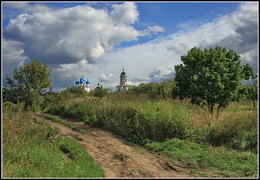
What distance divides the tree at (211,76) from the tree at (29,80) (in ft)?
55.0

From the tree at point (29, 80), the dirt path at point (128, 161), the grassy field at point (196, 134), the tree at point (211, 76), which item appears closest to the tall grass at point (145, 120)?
the grassy field at point (196, 134)

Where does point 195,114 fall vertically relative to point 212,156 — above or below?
above

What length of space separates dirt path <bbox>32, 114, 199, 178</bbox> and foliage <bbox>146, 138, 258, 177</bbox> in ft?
1.64

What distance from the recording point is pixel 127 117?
12.8 meters

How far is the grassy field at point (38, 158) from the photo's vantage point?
18.2 feet

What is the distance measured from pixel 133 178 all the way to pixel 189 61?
10061 millimetres

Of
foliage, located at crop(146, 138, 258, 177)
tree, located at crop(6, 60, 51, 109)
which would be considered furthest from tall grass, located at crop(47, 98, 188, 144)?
tree, located at crop(6, 60, 51, 109)

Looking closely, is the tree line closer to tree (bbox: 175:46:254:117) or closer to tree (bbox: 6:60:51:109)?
tree (bbox: 175:46:254:117)

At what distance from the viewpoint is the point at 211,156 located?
7.90 meters

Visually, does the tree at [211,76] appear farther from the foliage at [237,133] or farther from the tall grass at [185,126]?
the foliage at [237,133]

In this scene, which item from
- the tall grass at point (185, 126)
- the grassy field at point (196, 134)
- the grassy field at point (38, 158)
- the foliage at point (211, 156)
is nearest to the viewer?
the grassy field at point (38, 158)

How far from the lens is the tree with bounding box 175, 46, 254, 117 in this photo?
13.6m

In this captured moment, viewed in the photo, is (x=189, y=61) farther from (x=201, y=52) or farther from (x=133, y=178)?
(x=133, y=178)

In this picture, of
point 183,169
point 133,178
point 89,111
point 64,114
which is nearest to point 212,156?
point 183,169
